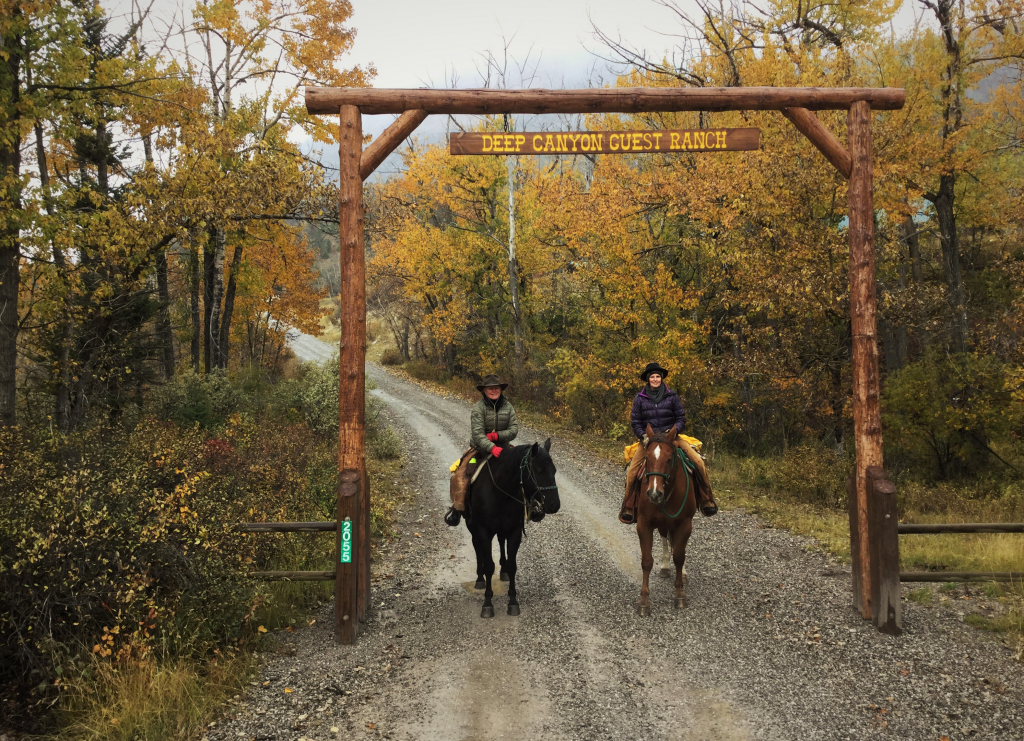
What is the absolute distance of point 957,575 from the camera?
7344 mm

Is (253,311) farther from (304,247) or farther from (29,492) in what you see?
(29,492)

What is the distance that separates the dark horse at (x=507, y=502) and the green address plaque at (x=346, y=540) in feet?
5.03

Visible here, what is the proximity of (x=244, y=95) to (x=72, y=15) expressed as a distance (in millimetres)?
8192

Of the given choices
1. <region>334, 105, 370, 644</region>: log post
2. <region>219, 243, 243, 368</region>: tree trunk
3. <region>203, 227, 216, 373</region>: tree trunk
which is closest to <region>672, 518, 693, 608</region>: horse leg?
<region>334, 105, 370, 644</region>: log post

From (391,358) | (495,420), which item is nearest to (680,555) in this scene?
(495,420)

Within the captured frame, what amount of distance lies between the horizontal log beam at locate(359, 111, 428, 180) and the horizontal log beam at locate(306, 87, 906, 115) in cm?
15

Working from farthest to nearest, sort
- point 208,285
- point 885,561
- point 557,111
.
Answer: point 208,285, point 557,111, point 885,561

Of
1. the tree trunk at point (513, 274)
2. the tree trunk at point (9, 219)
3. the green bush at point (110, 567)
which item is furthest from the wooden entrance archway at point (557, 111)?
the tree trunk at point (513, 274)

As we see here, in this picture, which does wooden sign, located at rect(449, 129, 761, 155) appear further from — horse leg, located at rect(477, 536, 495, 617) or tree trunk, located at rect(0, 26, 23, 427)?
tree trunk, located at rect(0, 26, 23, 427)

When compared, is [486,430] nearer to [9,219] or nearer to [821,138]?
[821,138]

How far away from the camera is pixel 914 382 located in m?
A: 16.9

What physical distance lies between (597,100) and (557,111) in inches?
20.3

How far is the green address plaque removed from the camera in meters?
7.36

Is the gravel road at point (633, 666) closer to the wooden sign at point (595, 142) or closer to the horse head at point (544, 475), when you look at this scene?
the horse head at point (544, 475)
